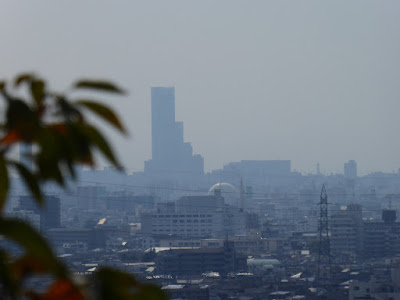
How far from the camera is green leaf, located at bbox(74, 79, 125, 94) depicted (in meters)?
0.51

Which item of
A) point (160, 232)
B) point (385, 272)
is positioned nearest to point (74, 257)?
point (385, 272)

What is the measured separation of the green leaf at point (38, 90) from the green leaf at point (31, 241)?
0.23ft

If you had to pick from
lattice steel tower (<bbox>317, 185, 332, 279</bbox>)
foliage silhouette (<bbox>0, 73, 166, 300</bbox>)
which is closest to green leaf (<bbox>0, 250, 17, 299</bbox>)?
foliage silhouette (<bbox>0, 73, 166, 300</bbox>)

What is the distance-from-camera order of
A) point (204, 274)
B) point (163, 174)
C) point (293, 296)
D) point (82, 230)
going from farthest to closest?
1. point (163, 174)
2. point (82, 230)
3. point (204, 274)
4. point (293, 296)

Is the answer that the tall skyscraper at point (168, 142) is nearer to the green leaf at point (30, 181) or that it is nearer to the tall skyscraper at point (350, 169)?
the tall skyscraper at point (350, 169)

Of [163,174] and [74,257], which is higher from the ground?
[163,174]

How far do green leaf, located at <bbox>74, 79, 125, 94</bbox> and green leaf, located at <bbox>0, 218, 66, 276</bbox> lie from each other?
3.1 inches

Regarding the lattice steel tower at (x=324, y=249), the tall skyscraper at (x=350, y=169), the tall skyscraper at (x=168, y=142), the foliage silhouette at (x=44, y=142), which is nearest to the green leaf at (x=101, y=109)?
the foliage silhouette at (x=44, y=142)

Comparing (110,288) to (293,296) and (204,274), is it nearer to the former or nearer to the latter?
(293,296)

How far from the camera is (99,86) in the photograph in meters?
0.52

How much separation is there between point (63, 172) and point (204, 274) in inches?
858

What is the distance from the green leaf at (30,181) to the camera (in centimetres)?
49

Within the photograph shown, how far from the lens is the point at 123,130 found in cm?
52

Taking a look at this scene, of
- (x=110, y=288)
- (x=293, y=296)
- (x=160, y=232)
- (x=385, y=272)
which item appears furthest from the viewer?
(x=160, y=232)
